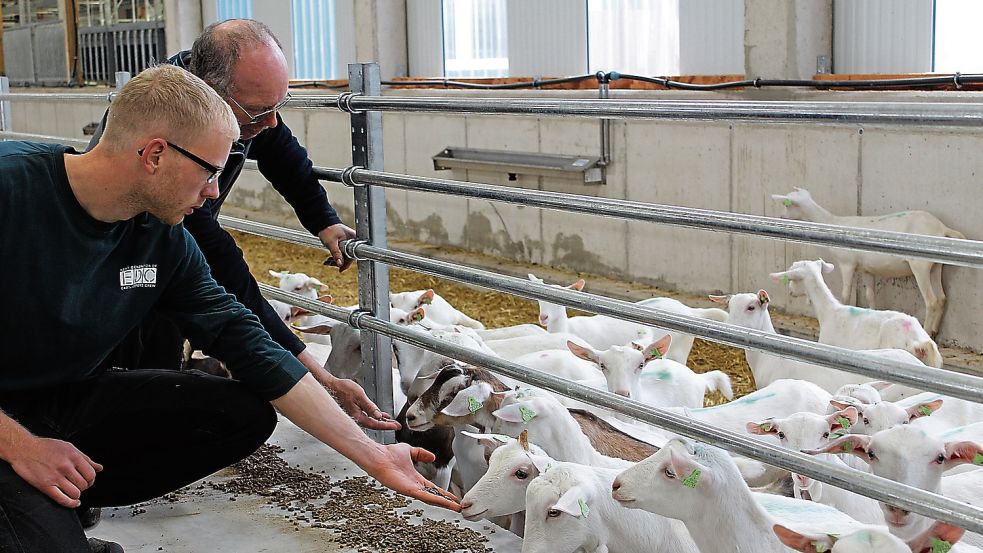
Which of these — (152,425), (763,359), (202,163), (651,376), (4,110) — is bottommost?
(763,359)

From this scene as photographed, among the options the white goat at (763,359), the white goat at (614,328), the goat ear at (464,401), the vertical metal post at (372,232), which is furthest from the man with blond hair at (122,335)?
the white goat at (614,328)

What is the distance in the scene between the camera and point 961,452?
2.96 meters

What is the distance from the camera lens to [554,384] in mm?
2928

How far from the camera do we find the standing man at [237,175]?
3.09 metres

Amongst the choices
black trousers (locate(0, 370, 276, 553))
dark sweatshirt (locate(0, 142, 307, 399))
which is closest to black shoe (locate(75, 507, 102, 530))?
black trousers (locate(0, 370, 276, 553))

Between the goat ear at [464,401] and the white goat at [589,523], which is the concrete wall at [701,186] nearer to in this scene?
the goat ear at [464,401]

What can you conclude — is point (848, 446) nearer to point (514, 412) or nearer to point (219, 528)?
point (514, 412)

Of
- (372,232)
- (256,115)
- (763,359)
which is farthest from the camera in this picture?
(763,359)

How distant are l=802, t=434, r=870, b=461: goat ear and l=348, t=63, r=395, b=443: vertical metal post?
1403 millimetres

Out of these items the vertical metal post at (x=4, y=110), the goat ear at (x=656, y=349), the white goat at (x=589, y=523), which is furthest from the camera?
the vertical metal post at (x=4, y=110)

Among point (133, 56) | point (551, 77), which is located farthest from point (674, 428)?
point (133, 56)

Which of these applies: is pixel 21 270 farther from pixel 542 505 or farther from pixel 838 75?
pixel 838 75

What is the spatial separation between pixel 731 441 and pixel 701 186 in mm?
5606

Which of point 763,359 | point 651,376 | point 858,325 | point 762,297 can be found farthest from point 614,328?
point 651,376
